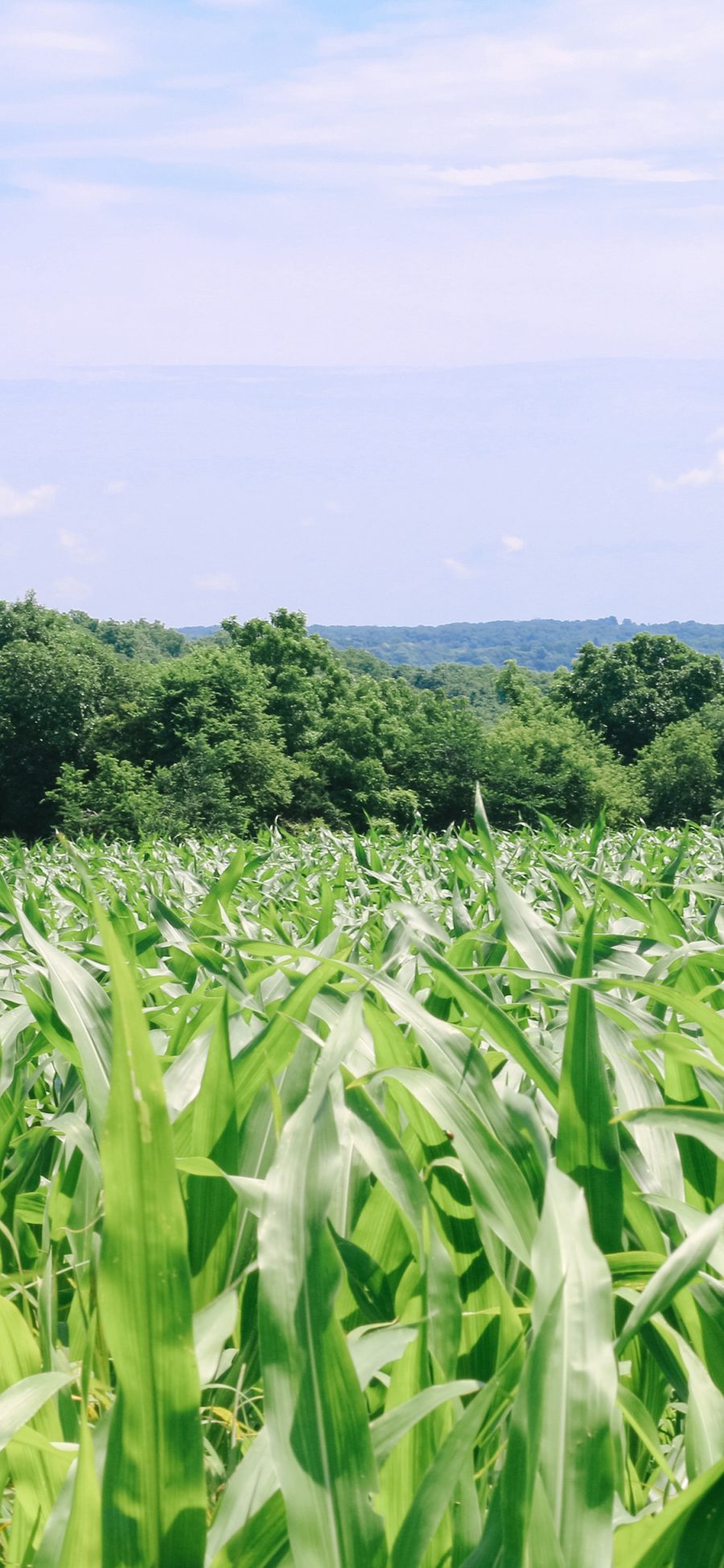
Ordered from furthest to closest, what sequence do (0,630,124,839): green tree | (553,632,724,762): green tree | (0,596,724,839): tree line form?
1. (553,632,724,762): green tree
2. (0,630,124,839): green tree
3. (0,596,724,839): tree line

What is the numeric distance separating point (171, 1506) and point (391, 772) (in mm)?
51549

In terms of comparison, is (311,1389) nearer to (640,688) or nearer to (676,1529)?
(676,1529)

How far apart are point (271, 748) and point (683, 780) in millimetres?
20702

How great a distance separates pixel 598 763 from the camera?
56.3 metres

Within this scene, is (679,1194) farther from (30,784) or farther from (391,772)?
(30,784)

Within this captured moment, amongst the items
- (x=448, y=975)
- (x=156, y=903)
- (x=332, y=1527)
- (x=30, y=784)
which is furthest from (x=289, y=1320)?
(x=30, y=784)

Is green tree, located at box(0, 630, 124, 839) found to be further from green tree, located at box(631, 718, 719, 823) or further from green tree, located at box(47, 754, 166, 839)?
green tree, located at box(631, 718, 719, 823)

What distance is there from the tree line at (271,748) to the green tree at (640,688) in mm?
4070

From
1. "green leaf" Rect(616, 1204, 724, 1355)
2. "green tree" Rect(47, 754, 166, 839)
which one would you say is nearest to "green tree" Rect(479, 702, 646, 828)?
"green tree" Rect(47, 754, 166, 839)

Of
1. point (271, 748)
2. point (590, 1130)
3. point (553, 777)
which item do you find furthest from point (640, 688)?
point (590, 1130)

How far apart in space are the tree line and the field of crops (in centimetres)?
4076

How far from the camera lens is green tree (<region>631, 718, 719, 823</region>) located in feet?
177

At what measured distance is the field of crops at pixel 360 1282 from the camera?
57 cm

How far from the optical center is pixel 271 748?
48.3 meters
